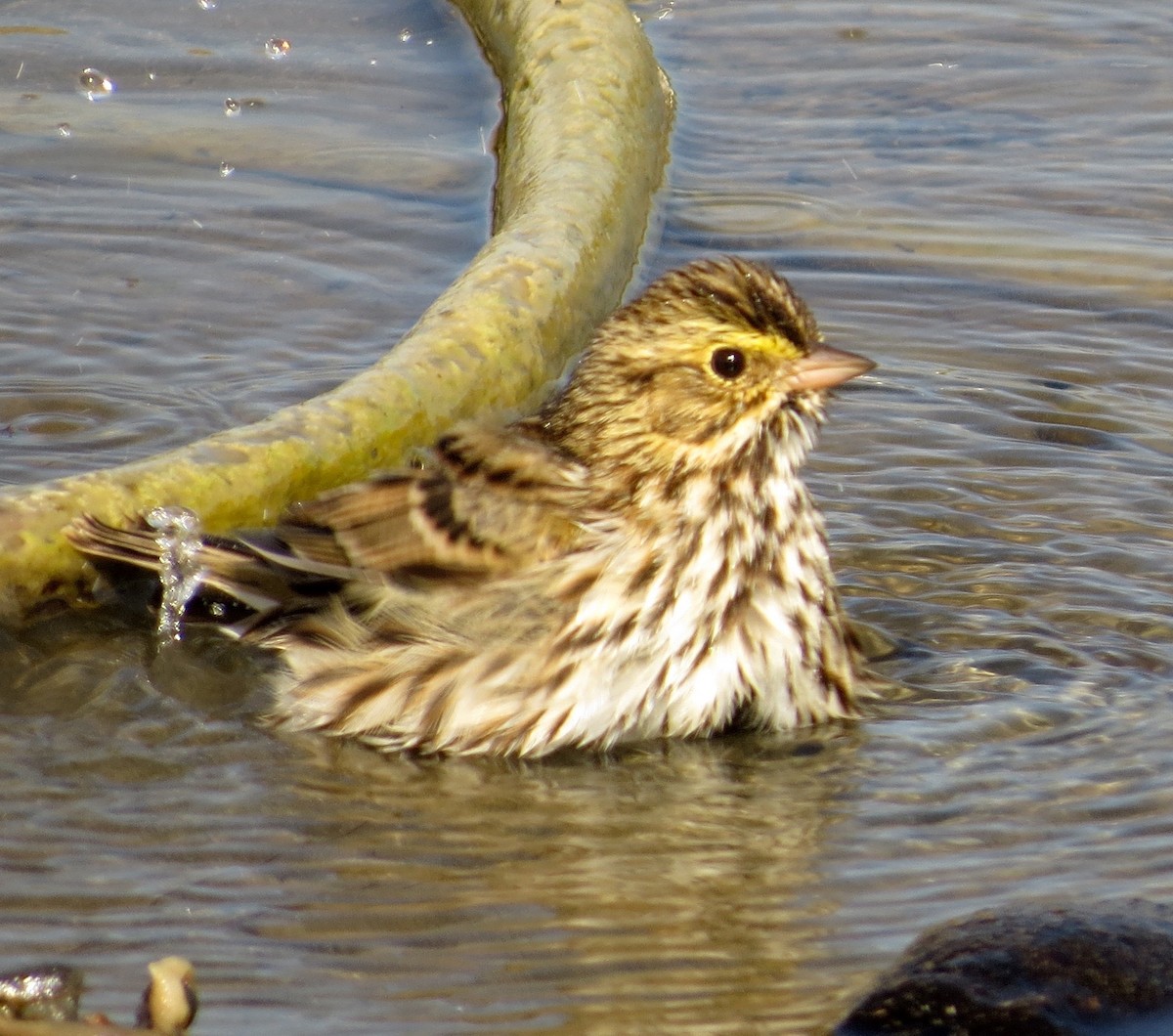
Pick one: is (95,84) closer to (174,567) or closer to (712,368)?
(174,567)

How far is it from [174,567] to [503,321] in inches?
63.1

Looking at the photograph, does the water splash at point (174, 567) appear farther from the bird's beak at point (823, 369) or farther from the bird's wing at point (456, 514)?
the bird's beak at point (823, 369)

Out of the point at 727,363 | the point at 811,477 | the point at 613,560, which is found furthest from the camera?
the point at 811,477

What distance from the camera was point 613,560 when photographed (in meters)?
5.76

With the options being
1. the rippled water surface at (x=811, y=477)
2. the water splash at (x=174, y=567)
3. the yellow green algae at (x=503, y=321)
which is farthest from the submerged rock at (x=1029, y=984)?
A: the yellow green algae at (x=503, y=321)

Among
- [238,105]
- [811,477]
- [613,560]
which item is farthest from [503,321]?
[238,105]

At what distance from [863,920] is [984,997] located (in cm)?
50

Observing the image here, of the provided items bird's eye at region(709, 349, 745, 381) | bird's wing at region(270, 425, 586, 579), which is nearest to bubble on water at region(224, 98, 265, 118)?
bird's wing at region(270, 425, 586, 579)

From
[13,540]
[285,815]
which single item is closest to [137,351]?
[13,540]

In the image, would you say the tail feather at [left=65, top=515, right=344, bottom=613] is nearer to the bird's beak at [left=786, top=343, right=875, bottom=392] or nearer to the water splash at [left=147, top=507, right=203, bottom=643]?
the water splash at [left=147, top=507, right=203, bottom=643]

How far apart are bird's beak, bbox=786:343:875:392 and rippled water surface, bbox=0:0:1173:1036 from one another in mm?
842

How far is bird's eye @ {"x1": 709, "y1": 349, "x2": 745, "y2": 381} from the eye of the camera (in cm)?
587

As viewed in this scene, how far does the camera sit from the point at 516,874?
15.7 ft

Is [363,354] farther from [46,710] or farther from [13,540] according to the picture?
[46,710]
